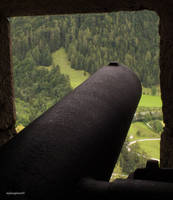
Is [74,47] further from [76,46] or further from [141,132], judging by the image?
[141,132]

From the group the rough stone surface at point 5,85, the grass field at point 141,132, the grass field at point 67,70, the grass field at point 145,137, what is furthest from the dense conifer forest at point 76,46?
the rough stone surface at point 5,85

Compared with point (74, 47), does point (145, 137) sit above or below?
below

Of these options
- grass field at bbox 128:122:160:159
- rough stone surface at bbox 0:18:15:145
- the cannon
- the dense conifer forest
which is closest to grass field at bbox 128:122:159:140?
grass field at bbox 128:122:160:159

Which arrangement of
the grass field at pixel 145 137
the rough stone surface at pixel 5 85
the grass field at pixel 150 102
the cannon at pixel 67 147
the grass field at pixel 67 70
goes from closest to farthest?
the cannon at pixel 67 147
the rough stone surface at pixel 5 85
the grass field at pixel 145 137
the grass field at pixel 150 102
the grass field at pixel 67 70

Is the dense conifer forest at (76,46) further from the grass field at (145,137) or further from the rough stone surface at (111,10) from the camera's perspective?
the rough stone surface at (111,10)

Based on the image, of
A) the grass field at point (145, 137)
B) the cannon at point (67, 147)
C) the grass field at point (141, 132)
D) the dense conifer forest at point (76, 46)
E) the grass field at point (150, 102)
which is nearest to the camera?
the cannon at point (67, 147)

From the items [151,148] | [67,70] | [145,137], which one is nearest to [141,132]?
[145,137]

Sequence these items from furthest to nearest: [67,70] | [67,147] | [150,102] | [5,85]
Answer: [67,70], [150,102], [5,85], [67,147]
